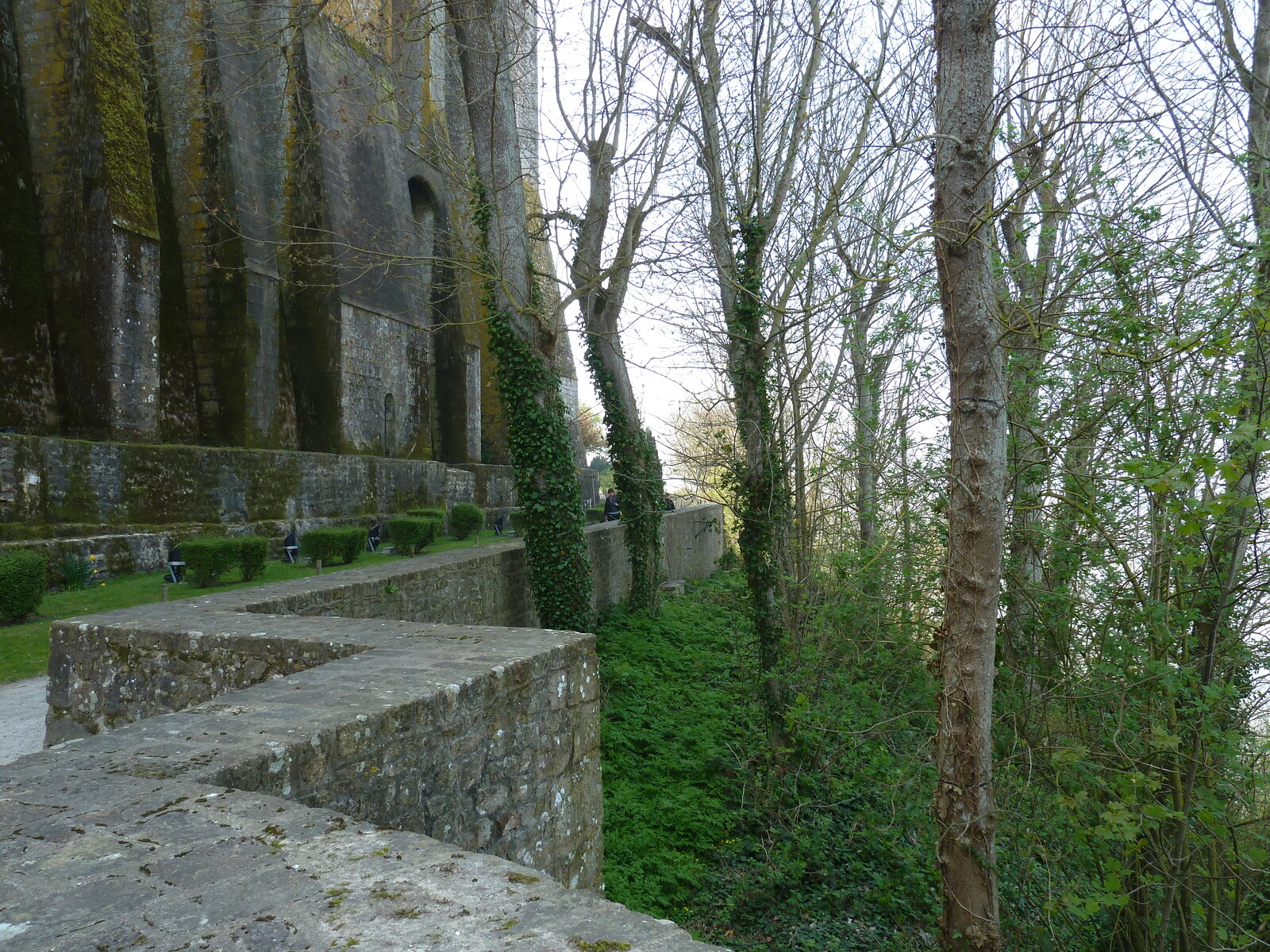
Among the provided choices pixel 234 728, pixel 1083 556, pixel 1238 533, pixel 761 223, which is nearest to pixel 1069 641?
pixel 1083 556

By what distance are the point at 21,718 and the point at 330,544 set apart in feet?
21.7

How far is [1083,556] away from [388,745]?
457cm

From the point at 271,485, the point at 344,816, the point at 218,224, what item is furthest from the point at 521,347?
the point at 218,224

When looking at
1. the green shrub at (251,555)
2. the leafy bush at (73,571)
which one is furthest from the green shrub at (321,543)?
the leafy bush at (73,571)

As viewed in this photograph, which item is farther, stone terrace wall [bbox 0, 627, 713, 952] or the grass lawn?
the grass lawn

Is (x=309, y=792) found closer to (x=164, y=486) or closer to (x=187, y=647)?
(x=187, y=647)

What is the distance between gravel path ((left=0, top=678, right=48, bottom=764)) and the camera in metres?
5.25

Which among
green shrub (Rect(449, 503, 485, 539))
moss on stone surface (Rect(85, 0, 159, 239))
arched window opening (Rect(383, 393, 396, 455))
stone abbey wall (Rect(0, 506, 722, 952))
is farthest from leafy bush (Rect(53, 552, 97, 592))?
arched window opening (Rect(383, 393, 396, 455))

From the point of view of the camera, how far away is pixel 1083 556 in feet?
17.7

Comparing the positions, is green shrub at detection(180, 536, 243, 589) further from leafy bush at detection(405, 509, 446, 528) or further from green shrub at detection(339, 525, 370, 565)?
leafy bush at detection(405, 509, 446, 528)

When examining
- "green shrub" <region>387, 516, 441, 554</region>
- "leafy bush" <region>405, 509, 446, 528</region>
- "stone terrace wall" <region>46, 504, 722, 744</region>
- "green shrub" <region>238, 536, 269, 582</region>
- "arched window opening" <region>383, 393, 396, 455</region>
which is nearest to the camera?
"stone terrace wall" <region>46, 504, 722, 744</region>

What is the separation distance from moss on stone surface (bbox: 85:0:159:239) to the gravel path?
28.4 feet

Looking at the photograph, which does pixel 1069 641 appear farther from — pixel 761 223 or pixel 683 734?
pixel 761 223

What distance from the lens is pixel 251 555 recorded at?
36.6ft
